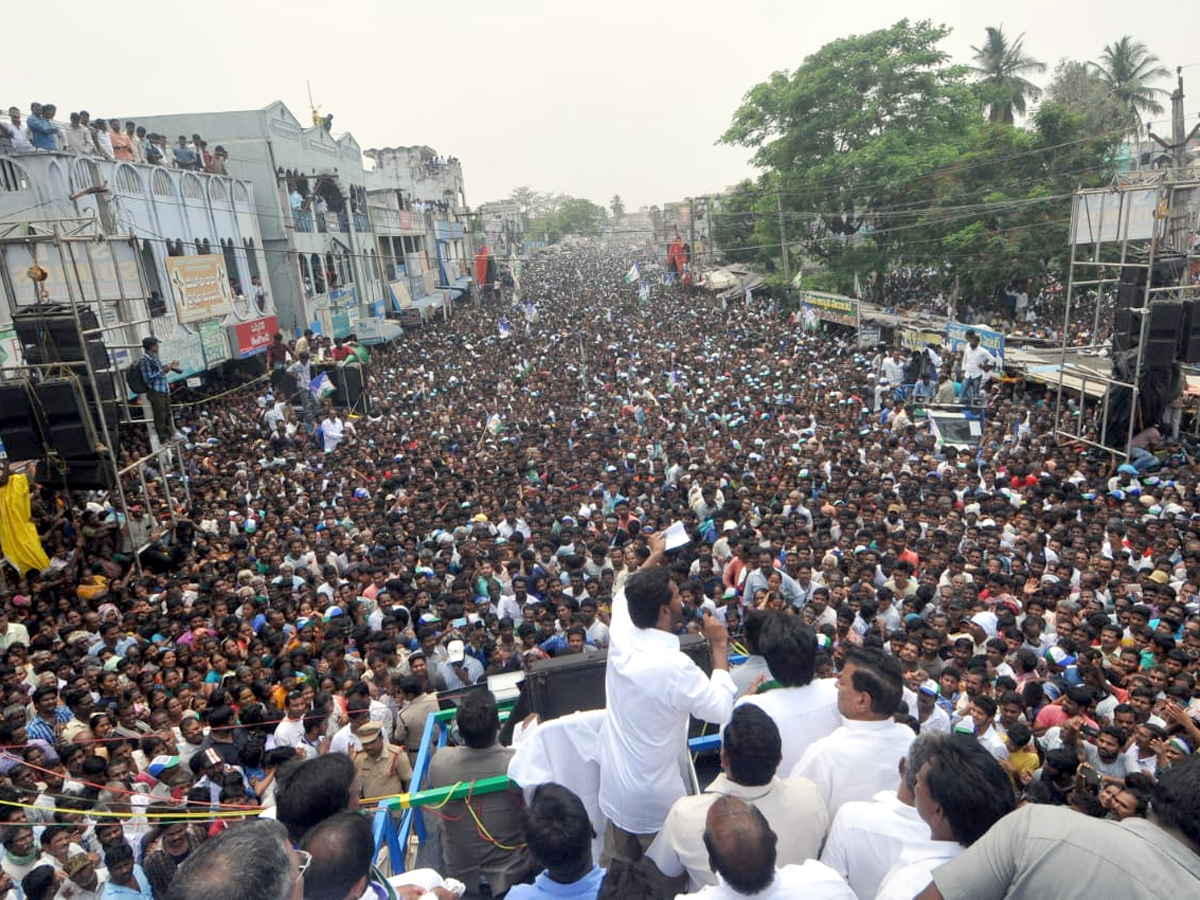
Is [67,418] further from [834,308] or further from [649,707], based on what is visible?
[834,308]

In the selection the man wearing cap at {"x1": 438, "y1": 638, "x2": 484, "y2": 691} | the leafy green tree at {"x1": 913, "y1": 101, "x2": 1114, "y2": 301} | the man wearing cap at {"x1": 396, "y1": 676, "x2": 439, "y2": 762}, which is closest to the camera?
the man wearing cap at {"x1": 396, "y1": 676, "x2": 439, "y2": 762}

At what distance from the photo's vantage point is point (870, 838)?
2.33m

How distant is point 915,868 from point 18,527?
828 cm

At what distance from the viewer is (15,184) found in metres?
12.7

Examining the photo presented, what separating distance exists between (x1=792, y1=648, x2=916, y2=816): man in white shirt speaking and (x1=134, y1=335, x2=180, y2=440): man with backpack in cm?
855

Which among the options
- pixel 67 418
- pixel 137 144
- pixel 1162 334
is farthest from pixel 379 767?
pixel 137 144

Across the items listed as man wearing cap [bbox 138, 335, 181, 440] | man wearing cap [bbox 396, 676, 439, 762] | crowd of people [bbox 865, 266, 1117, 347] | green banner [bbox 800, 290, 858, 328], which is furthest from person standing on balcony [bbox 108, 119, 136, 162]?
crowd of people [bbox 865, 266, 1117, 347]

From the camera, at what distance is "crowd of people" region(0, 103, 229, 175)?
42.3 ft

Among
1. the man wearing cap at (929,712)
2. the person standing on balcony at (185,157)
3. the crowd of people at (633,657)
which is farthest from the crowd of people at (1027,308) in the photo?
the person standing on balcony at (185,157)

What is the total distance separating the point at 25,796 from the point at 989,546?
24.7ft

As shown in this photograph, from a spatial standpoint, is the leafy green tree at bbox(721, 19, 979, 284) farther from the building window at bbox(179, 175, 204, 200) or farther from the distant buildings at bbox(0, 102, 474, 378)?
the building window at bbox(179, 175, 204, 200)

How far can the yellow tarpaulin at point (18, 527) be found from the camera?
7273 millimetres

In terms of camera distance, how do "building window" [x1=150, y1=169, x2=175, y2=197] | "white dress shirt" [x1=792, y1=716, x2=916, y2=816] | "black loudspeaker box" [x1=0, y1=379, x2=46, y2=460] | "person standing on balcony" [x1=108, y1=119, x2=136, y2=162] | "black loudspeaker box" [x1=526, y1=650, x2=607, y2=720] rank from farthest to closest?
"building window" [x1=150, y1=169, x2=175, y2=197] < "person standing on balcony" [x1=108, y1=119, x2=136, y2=162] < "black loudspeaker box" [x1=0, y1=379, x2=46, y2=460] < "black loudspeaker box" [x1=526, y1=650, x2=607, y2=720] < "white dress shirt" [x1=792, y1=716, x2=916, y2=816]

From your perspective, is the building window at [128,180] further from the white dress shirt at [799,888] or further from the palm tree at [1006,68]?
the palm tree at [1006,68]
